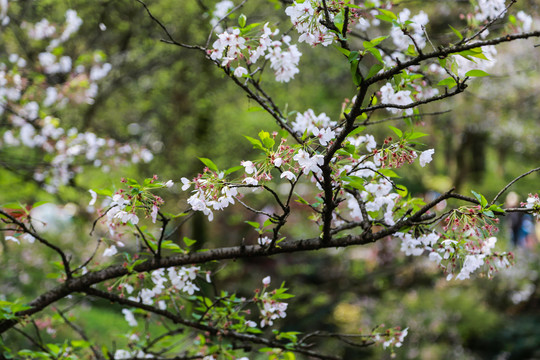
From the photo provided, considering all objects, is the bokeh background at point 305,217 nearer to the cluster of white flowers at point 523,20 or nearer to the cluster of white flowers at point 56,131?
the cluster of white flowers at point 56,131

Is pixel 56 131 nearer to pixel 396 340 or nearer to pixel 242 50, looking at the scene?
pixel 242 50

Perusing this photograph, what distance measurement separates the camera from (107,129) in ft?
24.1

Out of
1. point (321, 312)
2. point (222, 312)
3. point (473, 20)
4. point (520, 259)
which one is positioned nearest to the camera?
point (222, 312)

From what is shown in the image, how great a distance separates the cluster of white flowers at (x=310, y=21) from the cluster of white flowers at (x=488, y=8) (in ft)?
4.23

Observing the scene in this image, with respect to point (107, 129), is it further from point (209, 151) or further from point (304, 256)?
point (304, 256)

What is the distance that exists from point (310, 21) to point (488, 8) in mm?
1459

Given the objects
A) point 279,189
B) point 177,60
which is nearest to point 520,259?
point 279,189

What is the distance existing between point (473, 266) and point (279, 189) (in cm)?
686

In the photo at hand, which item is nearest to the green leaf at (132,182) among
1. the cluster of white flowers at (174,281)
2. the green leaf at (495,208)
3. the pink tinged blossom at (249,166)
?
the pink tinged blossom at (249,166)

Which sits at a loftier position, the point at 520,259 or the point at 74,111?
the point at 74,111

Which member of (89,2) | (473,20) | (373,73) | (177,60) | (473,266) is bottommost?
(473,266)

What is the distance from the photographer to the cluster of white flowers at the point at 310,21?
151 centimetres

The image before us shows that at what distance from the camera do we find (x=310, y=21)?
159 cm

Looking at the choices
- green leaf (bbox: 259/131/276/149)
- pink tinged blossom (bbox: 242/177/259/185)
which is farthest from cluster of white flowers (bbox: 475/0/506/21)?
pink tinged blossom (bbox: 242/177/259/185)
